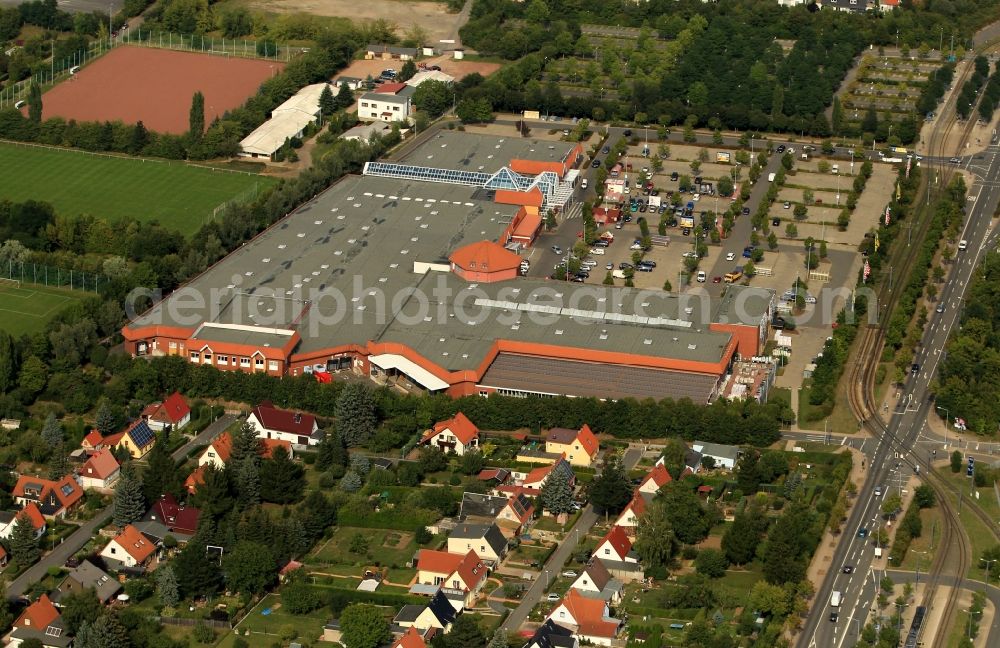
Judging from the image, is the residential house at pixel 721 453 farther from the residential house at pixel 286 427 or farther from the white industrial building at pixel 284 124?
the white industrial building at pixel 284 124

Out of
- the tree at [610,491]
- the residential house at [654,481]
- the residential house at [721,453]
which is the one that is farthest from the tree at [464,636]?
the residential house at [721,453]

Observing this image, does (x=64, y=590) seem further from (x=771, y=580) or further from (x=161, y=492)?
(x=771, y=580)

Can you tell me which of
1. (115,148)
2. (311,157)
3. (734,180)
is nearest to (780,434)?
(734,180)

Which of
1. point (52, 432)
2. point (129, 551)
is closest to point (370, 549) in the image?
point (129, 551)

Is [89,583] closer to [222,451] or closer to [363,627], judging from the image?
[363,627]

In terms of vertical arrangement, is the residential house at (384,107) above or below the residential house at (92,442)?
above
